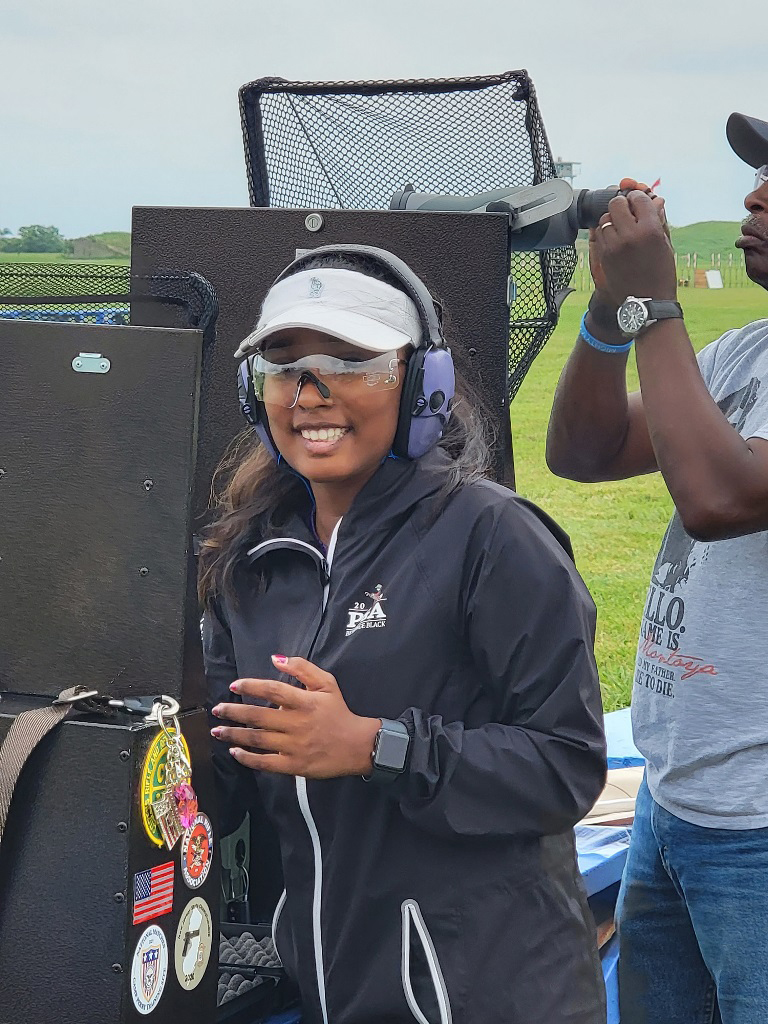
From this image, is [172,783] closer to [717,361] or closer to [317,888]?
[317,888]

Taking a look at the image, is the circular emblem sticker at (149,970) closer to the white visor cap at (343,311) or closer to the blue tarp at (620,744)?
the white visor cap at (343,311)

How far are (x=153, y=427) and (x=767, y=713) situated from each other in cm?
87

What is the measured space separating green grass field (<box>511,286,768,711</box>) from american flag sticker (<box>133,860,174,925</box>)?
114 inches

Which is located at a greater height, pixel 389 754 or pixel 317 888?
pixel 389 754

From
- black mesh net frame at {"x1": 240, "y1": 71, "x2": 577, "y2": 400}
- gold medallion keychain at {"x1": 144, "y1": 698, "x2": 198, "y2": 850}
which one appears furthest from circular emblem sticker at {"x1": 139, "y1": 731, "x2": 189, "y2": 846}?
black mesh net frame at {"x1": 240, "y1": 71, "x2": 577, "y2": 400}

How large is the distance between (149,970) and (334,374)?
687 millimetres

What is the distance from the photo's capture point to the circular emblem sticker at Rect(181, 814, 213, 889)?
1347mm

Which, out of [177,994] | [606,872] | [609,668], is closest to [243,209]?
[177,994]

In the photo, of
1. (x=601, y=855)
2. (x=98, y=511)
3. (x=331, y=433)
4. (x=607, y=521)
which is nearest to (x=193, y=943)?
(x=98, y=511)

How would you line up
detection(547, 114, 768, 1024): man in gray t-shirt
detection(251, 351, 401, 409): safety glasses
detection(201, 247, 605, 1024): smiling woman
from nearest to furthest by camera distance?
detection(201, 247, 605, 1024): smiling woman, detection(251, 351, 401, 409): safety glasses, detection(547, 114, 768, 1024): man in gray t-shirt

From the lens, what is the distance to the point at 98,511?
4.44 ft

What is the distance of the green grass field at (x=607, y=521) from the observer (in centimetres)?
580

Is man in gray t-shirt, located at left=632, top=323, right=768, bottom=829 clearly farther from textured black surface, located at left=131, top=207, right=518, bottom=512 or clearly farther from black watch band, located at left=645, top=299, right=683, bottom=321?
textured black surface, located at left=131, top=207, right=518, bottom=512

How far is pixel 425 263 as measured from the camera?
1.83 meters
